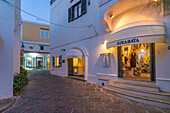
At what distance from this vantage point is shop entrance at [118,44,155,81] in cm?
596

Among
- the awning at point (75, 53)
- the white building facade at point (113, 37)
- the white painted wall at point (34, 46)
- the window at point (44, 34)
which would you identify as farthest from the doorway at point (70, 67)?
the window at point (44, 34)

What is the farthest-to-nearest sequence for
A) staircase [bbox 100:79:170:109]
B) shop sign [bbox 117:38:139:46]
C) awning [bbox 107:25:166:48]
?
shop sign [bbox 117:38:139:46]
awning [bbox 107:25:166:48]
staircase [bbox 100:79:170:109]

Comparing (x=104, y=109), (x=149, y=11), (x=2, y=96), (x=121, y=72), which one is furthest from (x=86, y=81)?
(x=149, y=11)

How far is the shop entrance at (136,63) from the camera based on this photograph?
19.6 ft

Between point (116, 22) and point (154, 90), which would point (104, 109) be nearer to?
point (154, 90)

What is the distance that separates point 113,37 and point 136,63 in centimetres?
438

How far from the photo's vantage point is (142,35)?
4.94m

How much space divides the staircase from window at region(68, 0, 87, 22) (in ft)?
23.2

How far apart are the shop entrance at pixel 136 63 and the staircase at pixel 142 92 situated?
1.82 ft

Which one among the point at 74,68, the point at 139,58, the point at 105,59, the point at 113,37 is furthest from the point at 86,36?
the point at 139,58

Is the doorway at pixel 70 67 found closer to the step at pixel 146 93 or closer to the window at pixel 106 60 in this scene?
the window at pixel 106 60

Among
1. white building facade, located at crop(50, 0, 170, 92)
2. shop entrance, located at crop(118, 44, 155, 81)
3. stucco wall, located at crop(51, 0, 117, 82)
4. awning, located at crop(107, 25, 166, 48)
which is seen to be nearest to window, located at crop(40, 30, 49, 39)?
stucco wall, located at crop(51, 0, 117, 82)

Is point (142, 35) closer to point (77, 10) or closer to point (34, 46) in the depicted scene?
point (77, 10)

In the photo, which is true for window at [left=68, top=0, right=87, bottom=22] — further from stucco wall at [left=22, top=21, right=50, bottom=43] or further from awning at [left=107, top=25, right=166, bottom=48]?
stucco wall at [left=22, top=21, right=50, bottom=43]
